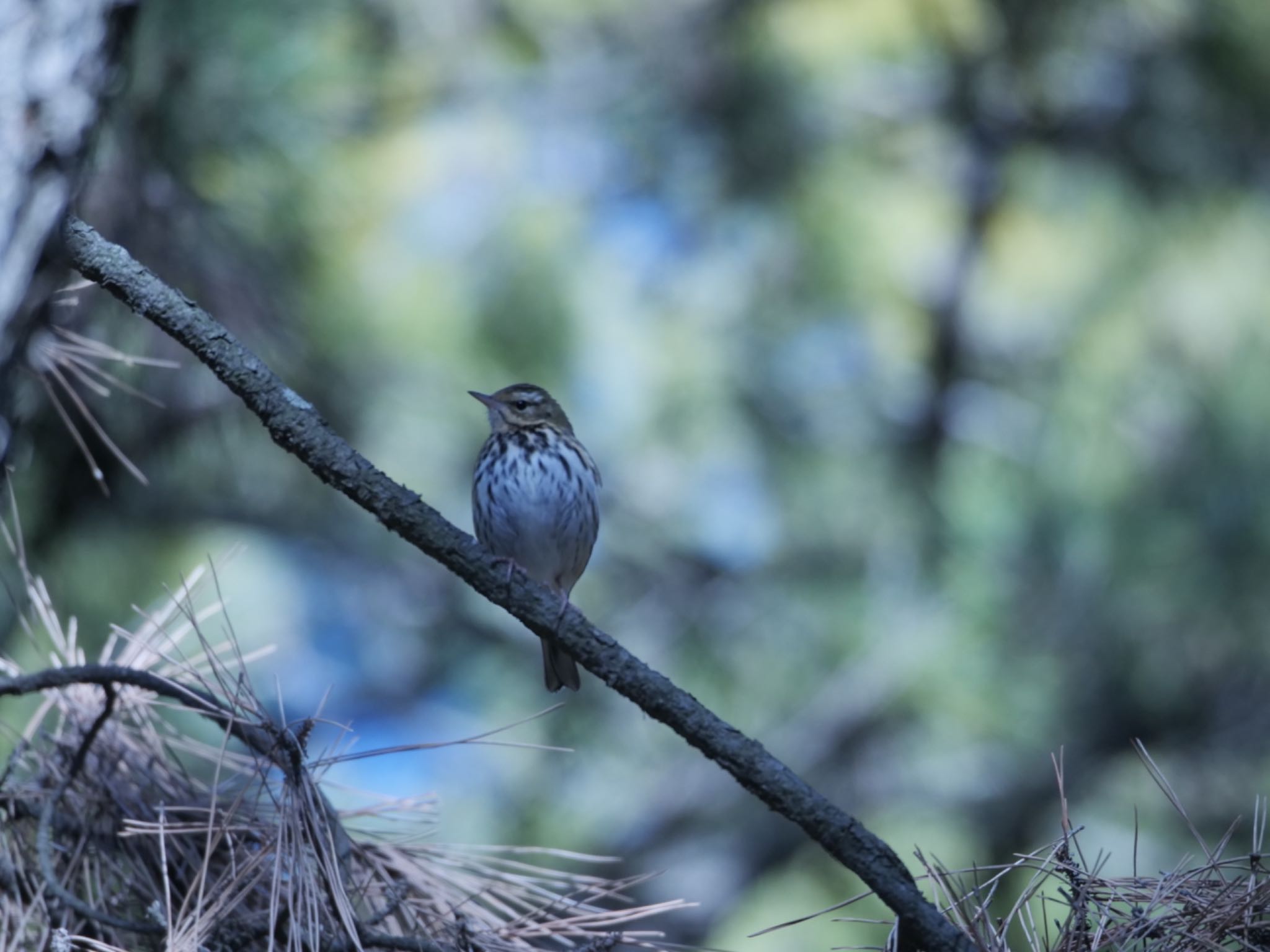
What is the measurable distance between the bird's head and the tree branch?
7.27 feet

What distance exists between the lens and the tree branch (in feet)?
5.24

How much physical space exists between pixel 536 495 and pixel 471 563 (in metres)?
2.02

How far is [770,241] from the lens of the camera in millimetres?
6707

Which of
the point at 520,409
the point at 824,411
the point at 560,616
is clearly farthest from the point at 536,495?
the point at 824,411

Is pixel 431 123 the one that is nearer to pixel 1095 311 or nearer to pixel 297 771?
pixel 1095 311

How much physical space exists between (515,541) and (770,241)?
336cm

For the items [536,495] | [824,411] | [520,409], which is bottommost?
[536,495]

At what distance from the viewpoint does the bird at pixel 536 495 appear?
3.71 metres

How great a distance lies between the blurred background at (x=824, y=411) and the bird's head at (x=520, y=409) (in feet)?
3.59

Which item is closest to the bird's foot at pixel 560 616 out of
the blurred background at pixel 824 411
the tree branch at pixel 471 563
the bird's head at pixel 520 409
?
the tree branch at pixel 471 563

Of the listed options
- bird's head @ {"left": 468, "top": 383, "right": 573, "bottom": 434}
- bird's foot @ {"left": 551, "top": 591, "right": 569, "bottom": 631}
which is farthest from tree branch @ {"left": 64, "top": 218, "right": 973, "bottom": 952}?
bird's head @ {"left": 468, "top": 383, "right": 573, "bottom": 434}

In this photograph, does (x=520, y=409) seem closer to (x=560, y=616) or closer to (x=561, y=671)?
(x=561, y=671)

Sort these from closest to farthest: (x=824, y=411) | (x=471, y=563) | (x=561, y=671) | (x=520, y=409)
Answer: (x=471, y=563) → (x=561, y=671) → (x=520, y=409) → (x=824, y=411)

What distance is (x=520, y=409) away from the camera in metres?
4.00
